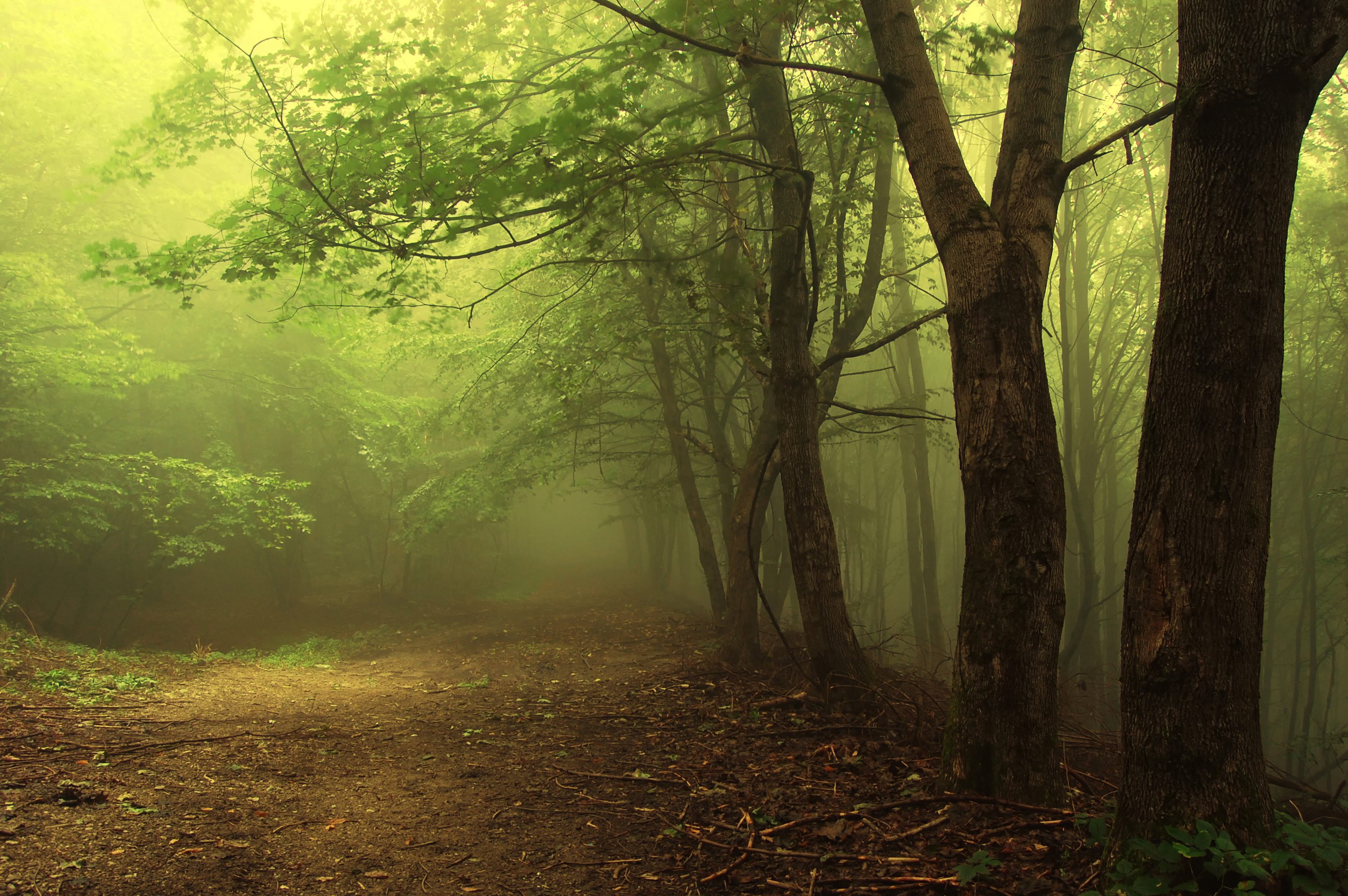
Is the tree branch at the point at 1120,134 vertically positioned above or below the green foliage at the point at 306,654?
above

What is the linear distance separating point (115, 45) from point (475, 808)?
22295 mm

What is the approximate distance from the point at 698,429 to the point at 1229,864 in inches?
339

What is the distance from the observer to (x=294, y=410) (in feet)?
54.8

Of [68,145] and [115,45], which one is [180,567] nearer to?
[68,145]

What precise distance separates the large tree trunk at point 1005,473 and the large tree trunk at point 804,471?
1694mm

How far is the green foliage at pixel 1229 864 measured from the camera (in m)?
1.94

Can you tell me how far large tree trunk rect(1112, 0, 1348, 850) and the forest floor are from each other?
0.59 m

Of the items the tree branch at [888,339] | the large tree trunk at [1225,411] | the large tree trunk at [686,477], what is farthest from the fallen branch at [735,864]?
the large tree trunk at [686,477]

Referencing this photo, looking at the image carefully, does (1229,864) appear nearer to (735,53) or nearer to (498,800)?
(498,800)

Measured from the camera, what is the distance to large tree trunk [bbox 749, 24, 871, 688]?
5164 millimetres

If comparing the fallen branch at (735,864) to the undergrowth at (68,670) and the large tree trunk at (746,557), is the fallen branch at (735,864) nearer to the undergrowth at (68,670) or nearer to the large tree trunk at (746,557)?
the large tree trunk at (746,557)

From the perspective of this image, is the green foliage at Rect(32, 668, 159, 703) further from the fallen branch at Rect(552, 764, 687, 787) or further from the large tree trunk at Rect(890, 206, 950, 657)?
the large tree trunk at Rect(890, 206, 950, 657)

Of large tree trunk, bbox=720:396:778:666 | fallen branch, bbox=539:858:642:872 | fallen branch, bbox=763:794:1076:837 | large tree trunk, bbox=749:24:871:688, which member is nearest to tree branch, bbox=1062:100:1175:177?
large tree trunk, bbox=749:24:871:688

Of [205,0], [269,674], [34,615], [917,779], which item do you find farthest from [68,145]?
[917,779]
